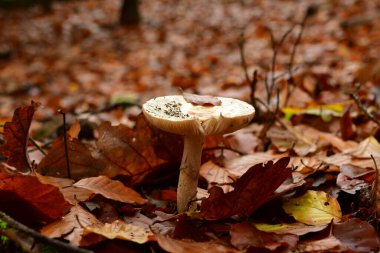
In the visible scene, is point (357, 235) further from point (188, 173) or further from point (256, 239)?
point (188, 173)

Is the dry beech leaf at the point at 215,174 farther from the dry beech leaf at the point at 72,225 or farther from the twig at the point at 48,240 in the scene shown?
the twig at the point at 48,240

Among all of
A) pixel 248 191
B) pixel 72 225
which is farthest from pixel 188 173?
pixel 72 225

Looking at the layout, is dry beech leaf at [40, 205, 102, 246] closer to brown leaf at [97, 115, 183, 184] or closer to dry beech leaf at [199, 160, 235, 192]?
brown leaf at [97, 115, 183, 184]

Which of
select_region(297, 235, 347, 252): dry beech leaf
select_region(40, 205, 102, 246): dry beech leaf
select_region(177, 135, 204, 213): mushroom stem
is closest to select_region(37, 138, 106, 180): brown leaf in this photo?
select_region(40, 205, 102, 246): dry beech leaf

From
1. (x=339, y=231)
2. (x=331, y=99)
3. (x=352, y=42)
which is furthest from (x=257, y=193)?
(x=352, y=42)

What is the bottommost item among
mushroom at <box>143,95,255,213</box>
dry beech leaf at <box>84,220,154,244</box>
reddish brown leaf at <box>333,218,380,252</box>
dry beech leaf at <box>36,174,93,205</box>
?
dry beech leaf at <box>36,174,93,205</box>

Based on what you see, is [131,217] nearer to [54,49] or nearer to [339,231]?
[339,231]
